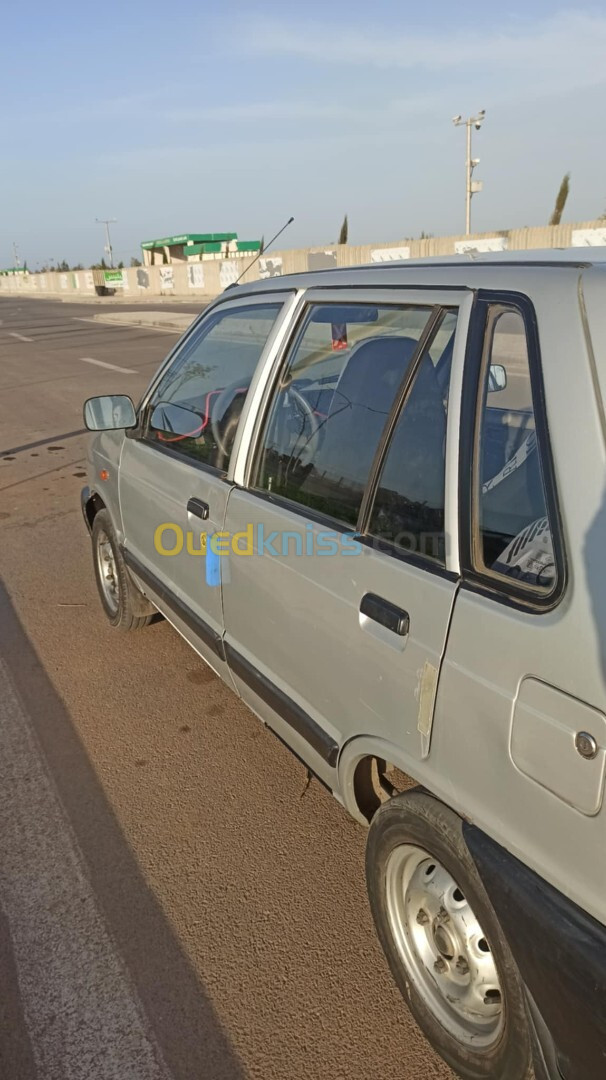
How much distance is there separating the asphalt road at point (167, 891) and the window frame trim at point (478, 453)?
1311 millimetres

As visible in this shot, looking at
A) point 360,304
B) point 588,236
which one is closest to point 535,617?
point 360,304

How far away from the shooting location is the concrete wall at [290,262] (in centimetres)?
2152

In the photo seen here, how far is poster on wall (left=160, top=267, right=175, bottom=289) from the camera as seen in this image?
50553 millimetres

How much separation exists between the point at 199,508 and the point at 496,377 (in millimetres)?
1314

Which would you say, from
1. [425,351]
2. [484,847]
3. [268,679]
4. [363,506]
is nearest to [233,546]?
[268,679]

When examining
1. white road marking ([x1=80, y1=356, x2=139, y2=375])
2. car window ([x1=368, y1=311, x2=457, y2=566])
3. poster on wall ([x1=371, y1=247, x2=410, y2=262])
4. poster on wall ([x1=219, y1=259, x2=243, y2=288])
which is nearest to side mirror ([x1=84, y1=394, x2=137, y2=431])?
car window ([x1=368, y1=311, x2=457, y2=566])

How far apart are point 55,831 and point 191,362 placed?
6.61ft

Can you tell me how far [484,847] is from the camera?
1573mm

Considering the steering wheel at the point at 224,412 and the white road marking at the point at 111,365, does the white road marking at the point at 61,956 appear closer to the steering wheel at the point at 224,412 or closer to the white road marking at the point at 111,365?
the steering wheel at the point at 224,412

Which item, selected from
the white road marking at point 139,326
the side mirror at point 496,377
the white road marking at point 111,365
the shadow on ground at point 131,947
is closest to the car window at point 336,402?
the side mirror at point 496,377

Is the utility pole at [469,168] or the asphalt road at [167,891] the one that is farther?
the utility pole at [469,168]

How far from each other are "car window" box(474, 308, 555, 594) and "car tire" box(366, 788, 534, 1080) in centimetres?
59

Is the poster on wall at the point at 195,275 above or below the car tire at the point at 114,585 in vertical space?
above

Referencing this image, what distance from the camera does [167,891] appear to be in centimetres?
248
